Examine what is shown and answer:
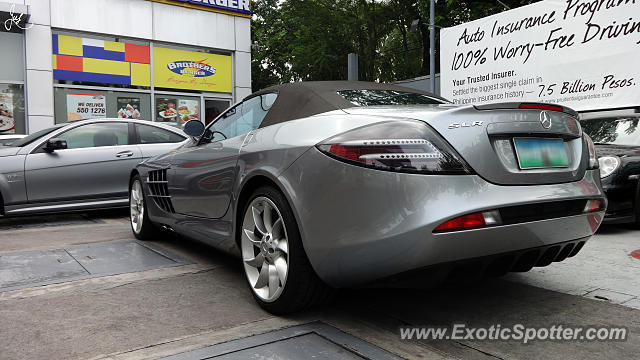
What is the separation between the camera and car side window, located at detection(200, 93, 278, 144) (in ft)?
11.2

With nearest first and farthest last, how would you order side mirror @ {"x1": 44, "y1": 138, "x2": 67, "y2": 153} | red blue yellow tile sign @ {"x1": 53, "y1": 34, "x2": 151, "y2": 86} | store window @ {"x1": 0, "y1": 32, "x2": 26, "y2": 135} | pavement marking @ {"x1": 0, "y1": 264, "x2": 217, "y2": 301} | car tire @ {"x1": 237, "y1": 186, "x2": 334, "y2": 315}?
car tire @ {"x1": 237, "y1": 186, "x2": 334, "y2": 315} → pavement marking @ {"x1": 0, "y1": 264, "x2": 217, "y2": 301} → side mirror @ {"x1": 44, "y1": 138, "x2": 67, "y2": 153} → store window @ {"x1": 0, "y1": 32, "x2": 26, "y2": 135} → red blue yellow tile sign @ {"x1": 53, "y1": 34, "x2": 151, "y2": 86}

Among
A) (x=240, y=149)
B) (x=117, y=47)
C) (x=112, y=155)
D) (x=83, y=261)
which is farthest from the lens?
(x=117, y=47)

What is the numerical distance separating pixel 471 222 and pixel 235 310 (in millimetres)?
1514

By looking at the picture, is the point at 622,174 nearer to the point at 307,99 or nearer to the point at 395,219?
the point at 307,99

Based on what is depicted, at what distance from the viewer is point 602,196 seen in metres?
2.84

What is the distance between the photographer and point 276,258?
→ 113 inches

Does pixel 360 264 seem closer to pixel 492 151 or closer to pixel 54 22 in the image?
pixel 492 151

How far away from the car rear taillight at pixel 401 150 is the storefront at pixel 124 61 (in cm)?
1298

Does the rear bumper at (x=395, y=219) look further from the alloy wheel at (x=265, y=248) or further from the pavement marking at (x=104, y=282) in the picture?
the pavement marking at (x=104, y=282)

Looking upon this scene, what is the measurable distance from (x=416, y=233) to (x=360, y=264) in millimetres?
331

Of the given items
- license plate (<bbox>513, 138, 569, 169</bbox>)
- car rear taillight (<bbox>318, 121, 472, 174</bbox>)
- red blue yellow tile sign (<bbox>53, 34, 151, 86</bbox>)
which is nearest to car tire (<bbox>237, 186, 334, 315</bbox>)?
car rear taillight (<bbox>318, 121, 472, 174</bbox>)

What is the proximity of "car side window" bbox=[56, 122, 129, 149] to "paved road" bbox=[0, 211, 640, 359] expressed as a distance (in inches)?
108

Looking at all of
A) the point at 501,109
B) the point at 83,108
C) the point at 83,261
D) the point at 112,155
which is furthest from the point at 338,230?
the point at 83,108

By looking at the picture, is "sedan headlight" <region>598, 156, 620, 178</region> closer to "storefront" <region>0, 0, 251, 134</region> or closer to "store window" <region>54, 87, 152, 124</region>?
"store window" <region>54, 87, 152, 124</region>
